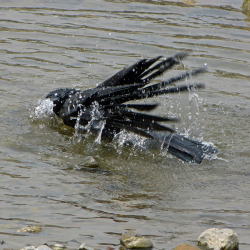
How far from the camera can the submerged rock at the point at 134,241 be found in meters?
3.83

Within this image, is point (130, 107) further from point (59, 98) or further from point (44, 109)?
point (44, 109)

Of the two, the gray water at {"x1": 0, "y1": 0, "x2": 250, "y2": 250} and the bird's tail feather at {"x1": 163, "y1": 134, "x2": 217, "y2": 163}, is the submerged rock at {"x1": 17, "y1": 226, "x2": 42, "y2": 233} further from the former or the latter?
the bird's tail feather at {"x1": 163, "y1": 134, "x2": 217, "y2": 163}

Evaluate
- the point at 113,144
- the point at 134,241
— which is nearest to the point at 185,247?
the point at 134,241

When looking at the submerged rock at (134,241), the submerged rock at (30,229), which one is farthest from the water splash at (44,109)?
the submerged rock at (134,241)

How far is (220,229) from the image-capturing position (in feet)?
13.2

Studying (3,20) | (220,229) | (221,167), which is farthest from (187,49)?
(220,229)

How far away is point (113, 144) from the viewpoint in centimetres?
613

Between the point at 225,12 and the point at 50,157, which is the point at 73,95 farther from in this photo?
the point at 225,12

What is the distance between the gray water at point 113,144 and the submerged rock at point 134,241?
0.24 ft

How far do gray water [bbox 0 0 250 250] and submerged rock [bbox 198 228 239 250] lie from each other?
18 cm

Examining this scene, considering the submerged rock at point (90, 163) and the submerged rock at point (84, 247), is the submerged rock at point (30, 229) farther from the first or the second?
the submerged rock at point (90, 163)

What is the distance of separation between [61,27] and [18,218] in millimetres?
6593

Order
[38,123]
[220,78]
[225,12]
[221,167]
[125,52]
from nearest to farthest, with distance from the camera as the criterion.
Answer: [221,167] → [38,123] → [220,78] → [125,52] → [225,12]

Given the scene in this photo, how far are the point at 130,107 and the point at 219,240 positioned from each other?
2.08m
